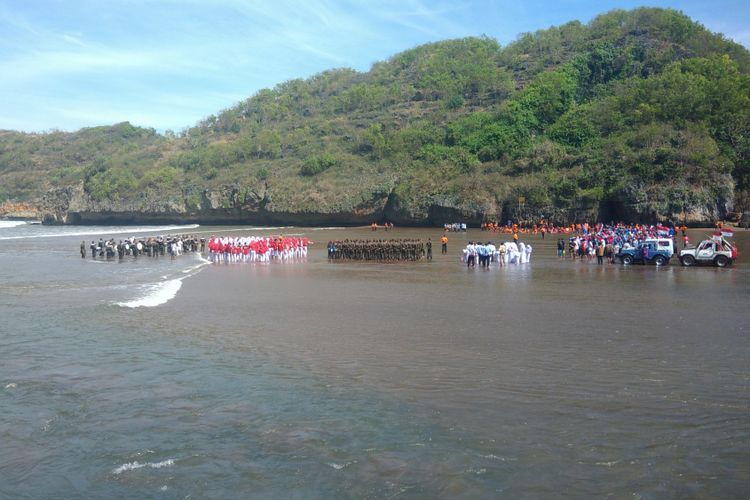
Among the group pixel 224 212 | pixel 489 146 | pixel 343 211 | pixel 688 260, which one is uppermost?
pixel 489 146

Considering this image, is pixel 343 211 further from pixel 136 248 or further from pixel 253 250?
pixel 253 250

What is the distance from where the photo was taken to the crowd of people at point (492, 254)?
102 ft

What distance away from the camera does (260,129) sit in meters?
120

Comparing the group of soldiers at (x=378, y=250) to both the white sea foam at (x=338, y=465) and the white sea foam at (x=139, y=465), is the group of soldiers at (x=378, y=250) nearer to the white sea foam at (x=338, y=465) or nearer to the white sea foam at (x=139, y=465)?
the white sea foam at (x=338, y=465)

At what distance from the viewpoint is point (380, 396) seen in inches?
394

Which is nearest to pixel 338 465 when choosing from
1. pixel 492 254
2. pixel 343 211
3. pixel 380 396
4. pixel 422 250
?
pixel 380 396

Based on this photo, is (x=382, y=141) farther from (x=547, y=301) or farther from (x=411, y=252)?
(x=547, y=301)

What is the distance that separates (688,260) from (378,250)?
15.5m

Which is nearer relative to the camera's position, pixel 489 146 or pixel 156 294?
pixel 156 294

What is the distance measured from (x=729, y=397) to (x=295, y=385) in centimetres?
671

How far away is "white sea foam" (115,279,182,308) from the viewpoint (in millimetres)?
19959

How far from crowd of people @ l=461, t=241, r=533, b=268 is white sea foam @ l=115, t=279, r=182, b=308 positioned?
13.9 metres

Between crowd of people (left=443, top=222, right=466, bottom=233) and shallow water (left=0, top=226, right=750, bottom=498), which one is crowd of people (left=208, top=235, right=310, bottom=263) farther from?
crowd of people (left=443, top=222, right=466, bottom=233)

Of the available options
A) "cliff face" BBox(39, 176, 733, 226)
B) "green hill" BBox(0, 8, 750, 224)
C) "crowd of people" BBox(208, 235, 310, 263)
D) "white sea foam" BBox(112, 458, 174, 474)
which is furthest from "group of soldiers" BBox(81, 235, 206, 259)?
"white sea foam" BBox(112, 458, 174, 474)
